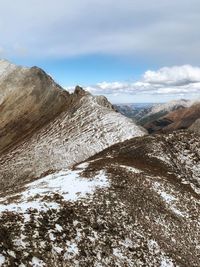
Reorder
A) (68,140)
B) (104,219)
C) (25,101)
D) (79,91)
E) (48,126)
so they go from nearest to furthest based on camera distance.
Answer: (104,219)
(68,140)
(48,126)
(25,101)
(79,91)

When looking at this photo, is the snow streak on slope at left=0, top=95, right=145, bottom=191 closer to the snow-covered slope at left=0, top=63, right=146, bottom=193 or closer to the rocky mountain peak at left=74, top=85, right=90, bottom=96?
the snow-covered slope at left=0, top=63, right=146, bottom=193

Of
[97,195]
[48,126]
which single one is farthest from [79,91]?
[97,195]

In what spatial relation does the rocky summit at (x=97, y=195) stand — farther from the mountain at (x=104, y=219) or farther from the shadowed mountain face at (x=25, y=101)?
the shadowed mountain face at (x=25, y=101)

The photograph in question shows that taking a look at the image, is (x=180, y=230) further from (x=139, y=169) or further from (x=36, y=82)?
(x=36, y=82)

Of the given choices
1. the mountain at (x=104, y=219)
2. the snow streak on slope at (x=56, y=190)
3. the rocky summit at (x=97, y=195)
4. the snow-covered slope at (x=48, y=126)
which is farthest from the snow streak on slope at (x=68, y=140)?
the snow streak on slope at (x=56, y=190)

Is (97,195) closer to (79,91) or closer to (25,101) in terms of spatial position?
(79,91)

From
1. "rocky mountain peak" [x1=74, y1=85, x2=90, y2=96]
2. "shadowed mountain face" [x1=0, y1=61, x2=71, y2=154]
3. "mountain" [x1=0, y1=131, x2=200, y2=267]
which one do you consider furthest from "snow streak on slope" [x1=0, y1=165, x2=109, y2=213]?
"rocky mountain peak" [x1=74, y1=85, x2=90, y2=96]

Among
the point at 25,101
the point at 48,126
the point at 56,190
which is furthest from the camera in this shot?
the point at 25,101

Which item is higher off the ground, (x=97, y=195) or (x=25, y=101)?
(x=25, y=101)
